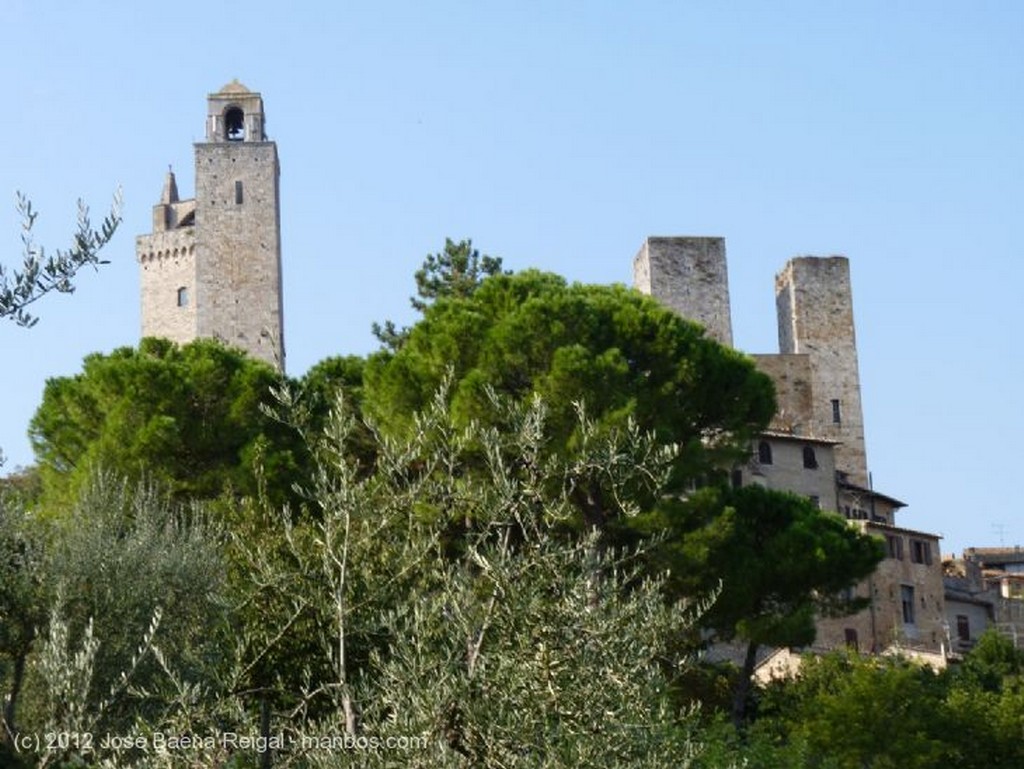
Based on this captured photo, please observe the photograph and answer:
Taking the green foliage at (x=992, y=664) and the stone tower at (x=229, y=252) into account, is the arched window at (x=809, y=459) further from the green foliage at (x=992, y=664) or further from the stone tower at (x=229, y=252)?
the stone tower at (x=229, y=252)

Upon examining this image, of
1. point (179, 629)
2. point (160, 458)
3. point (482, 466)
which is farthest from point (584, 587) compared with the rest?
point (160, 458)

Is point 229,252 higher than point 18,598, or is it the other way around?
point 229,252

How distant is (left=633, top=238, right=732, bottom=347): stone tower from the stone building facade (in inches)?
1.0

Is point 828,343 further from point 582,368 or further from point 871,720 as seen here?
point 582,368

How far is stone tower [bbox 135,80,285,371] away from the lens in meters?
60.2

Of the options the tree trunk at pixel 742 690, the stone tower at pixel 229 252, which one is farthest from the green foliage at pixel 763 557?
the stone tower at pixel 229 252

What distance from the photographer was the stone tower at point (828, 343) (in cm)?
5431

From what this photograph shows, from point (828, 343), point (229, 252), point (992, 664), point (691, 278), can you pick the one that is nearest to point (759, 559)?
point (992, 664)

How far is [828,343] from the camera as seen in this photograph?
56.0m

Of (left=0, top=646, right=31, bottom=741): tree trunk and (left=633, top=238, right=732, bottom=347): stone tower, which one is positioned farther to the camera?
(left=633, top=238, right=732, bottom=347): stone tower

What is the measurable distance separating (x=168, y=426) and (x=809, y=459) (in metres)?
23.0

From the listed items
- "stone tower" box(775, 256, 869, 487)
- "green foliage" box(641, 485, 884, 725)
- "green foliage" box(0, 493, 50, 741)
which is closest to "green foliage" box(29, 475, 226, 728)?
"green foliage" box(0, 493, 50, 741)

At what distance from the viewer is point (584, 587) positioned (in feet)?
41.3

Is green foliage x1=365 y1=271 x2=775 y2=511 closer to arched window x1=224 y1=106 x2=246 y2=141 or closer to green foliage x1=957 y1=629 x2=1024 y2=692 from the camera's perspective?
green foliage x1=957 y1=629 x2=1024 y2=692
